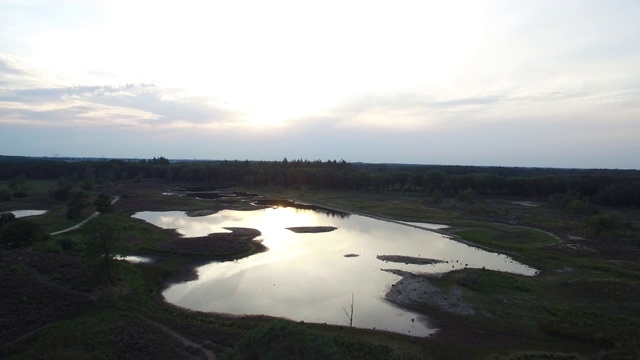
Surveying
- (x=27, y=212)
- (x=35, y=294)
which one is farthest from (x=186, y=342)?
(x=27, y=212)

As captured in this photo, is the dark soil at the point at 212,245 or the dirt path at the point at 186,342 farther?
the dark soil at the point at 212,245

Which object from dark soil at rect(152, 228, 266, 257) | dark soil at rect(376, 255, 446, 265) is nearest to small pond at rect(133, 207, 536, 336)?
dark soil at rect(376, 255, 446, 265)

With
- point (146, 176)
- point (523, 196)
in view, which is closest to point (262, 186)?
point (146, 176)

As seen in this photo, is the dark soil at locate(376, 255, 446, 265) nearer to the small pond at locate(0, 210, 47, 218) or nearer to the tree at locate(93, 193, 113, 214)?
the tree at locate(93, 193, 113, 214)

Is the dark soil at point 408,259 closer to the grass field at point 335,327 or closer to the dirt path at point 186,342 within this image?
the grass field at point 335,327

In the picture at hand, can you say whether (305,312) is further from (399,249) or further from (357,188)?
(357,188)

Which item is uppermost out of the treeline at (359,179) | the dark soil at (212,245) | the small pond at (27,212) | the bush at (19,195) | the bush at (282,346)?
the treeline at (359,179)

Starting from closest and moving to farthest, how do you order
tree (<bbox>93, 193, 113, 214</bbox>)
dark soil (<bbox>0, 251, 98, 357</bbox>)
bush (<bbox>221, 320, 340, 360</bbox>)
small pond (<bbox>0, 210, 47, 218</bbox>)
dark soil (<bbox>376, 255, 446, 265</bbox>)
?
bush (<bbox>221, 320, 340, 360</bbox>), dark soil (<bbox>0, 251, 98, 357</bbox>), dark soil (<bbox>376, 255, 446, 265</bbox>), tree (<bbox>93, 193, 113, 214</bbox>), small pond (<bbox>0, 210, 47, 218</bbox>)

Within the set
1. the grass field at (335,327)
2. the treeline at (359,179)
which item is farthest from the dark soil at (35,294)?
the treeline at (359,179)
